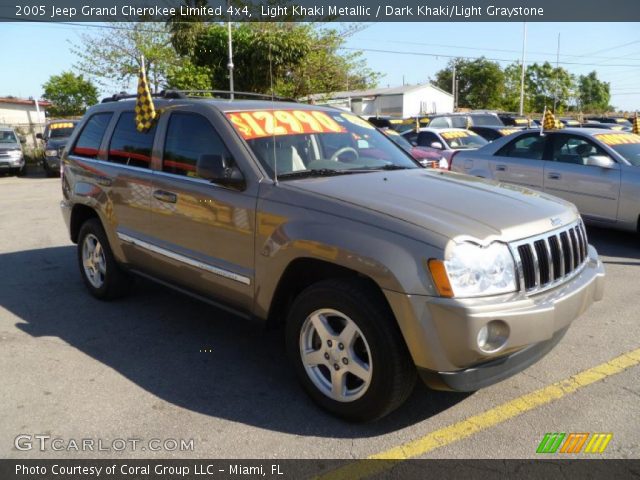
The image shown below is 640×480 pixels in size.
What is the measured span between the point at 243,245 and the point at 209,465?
1.33 m

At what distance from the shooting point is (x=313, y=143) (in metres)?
4.07

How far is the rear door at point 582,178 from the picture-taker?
7.44 meters

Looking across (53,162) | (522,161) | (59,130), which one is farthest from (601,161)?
(59,130)

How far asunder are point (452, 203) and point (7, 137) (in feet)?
67.5

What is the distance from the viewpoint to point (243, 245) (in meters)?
3.60

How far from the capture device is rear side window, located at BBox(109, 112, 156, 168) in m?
4.57

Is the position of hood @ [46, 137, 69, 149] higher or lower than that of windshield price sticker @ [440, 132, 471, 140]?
lower

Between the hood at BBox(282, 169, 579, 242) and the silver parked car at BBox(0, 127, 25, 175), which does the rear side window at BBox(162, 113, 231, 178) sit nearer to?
the hood at BBox(282, 169, 579, 242)

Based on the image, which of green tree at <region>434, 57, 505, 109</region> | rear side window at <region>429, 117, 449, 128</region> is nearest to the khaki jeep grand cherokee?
rear side window at <region>429, 117, 449, 128</region>

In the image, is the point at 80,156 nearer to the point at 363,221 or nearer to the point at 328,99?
the point at 363,221

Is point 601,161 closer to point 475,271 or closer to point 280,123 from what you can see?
point 280,123

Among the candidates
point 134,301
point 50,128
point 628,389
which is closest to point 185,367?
point 134,301

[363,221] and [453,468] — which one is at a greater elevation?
[363,221]
